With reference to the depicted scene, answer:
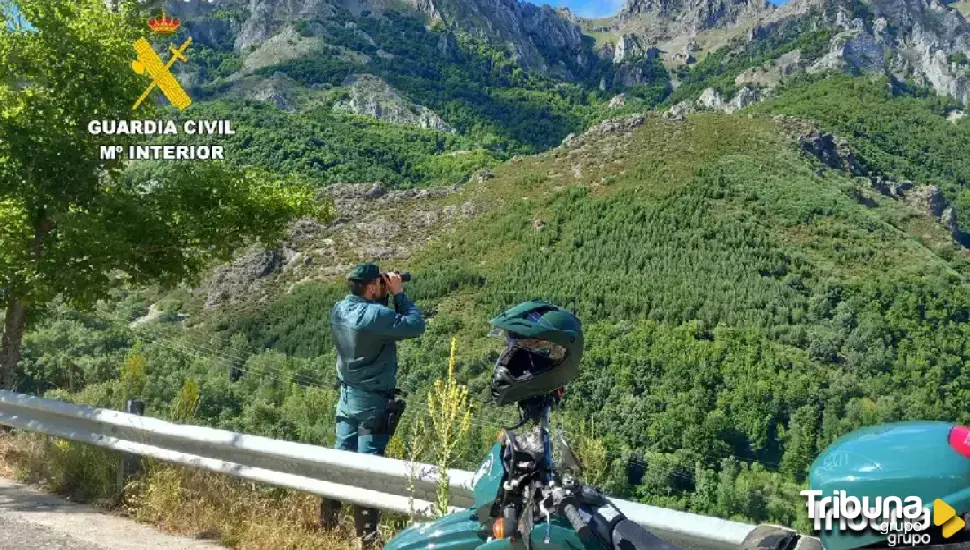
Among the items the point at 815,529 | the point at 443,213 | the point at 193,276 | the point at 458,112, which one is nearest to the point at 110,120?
the point at 193,276

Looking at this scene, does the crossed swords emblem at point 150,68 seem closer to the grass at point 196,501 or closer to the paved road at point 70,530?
the grass at point 196,501

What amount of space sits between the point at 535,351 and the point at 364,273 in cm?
240

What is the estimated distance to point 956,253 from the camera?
70250 mm

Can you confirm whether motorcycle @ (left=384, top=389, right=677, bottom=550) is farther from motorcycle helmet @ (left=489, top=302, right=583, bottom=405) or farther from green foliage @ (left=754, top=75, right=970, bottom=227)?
green foliage @ (left=754, top=75, right=970, bottom=227)

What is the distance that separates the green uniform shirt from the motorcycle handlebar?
2341 mm

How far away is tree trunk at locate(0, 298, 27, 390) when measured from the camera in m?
9.15

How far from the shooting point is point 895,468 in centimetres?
191

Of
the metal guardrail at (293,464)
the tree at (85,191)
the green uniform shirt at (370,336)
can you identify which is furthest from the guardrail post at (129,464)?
the tree at (85,191)

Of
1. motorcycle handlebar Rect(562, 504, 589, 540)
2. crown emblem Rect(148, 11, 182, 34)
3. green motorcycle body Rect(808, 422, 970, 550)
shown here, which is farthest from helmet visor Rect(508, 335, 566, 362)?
crown emblem Rect(148, 11, 182, 34)

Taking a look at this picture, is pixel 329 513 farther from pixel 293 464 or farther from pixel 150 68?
pixel 150 68

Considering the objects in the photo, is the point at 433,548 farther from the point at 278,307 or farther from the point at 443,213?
the point at 443,213

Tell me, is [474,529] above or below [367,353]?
below

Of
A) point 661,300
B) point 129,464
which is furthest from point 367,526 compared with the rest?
point 661,300

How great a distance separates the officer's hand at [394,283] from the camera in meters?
4.79
